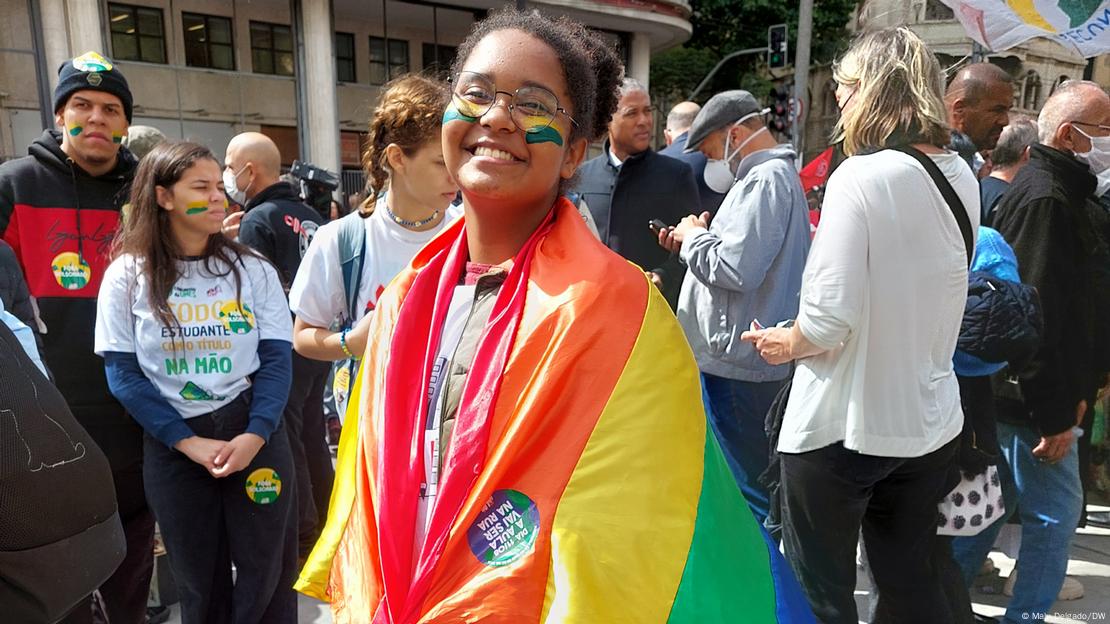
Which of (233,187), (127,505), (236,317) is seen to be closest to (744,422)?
(236,317)

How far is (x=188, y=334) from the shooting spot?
2670 mm

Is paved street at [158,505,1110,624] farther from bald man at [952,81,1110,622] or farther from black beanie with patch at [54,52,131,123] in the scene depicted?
black beanie with patch at [54,52,131,123]

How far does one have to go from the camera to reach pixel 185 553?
265cm

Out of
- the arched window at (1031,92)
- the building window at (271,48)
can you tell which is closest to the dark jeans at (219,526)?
the building window at (271,48)

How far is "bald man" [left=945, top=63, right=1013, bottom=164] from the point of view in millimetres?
3680

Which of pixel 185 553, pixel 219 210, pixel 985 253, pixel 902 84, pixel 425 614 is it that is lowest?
pixel 185 553

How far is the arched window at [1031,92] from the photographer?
26.9 meters

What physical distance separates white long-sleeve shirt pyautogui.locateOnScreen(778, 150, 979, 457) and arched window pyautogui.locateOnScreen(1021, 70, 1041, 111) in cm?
2964

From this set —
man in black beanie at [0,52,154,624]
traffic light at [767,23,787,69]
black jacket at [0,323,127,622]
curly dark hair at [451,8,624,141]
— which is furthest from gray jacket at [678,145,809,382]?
traffic light at [767,23,787,69]

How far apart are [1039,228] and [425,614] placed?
10.4 ft

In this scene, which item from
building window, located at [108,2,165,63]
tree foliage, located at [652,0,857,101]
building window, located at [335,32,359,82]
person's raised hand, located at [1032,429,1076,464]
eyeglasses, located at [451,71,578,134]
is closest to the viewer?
eyeglasses, located at [451,71,578,134]

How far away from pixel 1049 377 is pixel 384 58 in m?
22.1

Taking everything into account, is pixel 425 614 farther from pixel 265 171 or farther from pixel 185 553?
pixel 265 171

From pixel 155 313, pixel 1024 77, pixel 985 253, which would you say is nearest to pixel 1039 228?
pixel 985 253
